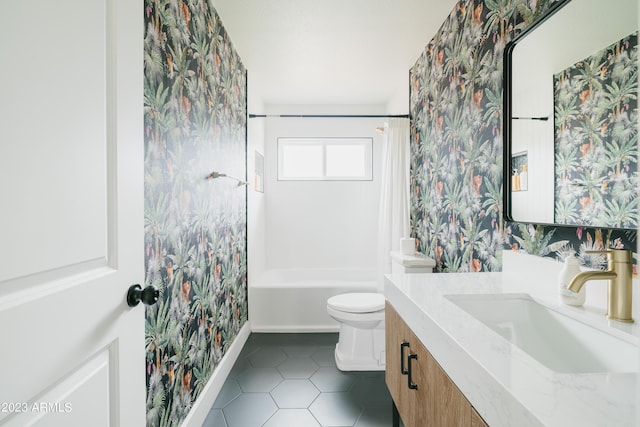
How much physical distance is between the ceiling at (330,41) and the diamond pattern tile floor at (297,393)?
230 centimetres

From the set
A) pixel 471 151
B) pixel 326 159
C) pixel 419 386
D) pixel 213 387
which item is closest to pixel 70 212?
pixel 419 386

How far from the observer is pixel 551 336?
1.00 metres

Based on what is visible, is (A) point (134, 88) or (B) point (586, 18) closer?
(A) point (134, 88)

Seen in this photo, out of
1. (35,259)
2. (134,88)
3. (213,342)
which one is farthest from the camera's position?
(213,342)

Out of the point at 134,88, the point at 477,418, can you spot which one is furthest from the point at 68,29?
the point at 477,418

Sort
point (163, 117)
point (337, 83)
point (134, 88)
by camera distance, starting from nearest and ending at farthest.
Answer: point (134, 88) → point (163, 117) → point (337, 83)

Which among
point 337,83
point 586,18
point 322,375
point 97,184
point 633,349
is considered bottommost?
point 322,375

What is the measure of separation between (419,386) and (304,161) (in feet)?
10.3

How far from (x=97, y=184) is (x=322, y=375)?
6.35ft

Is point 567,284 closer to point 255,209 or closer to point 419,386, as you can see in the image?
point 419,386

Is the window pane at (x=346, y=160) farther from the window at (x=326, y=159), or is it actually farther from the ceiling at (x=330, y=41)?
the ceiling at (x=330, y=41)

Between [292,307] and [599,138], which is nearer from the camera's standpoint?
[599,138]

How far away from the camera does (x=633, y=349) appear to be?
2.43ft

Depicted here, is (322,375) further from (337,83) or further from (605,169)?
(337,83)
